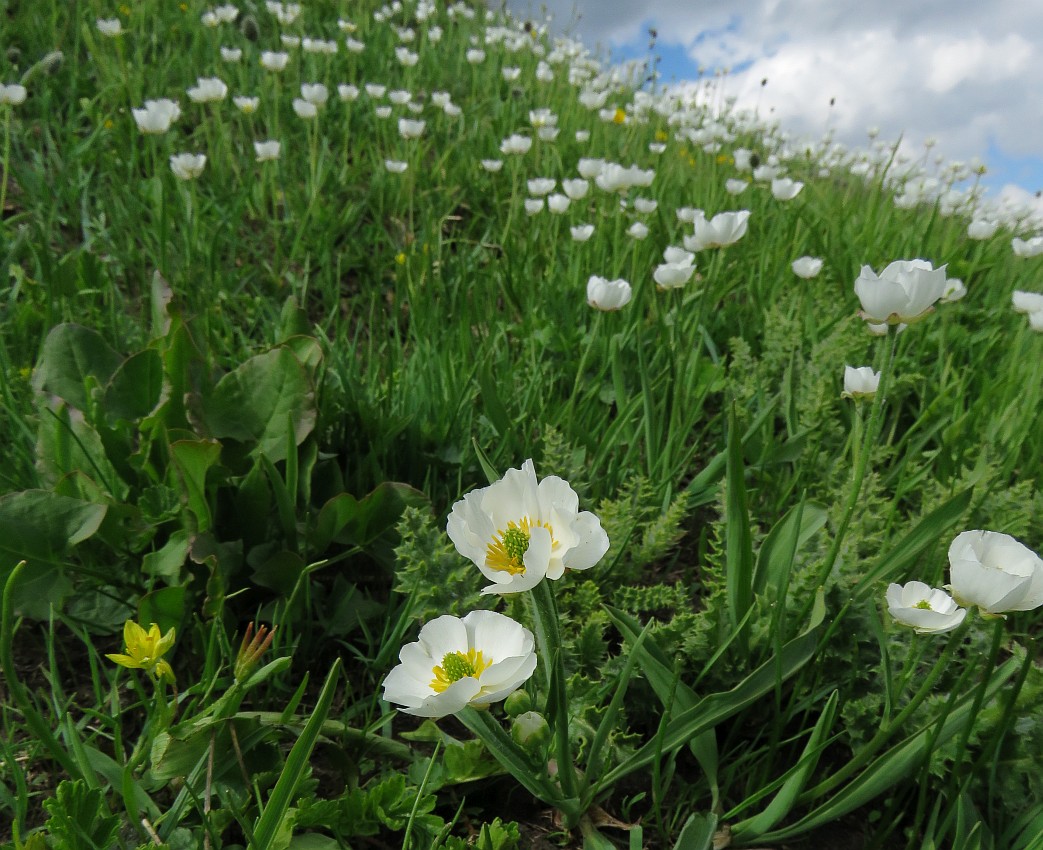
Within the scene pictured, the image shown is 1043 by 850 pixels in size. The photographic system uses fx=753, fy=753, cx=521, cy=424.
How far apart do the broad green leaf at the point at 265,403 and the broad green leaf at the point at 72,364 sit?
283 millimetres

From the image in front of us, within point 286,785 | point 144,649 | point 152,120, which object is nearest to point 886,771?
point 286,785

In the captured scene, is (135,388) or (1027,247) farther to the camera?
(1027,247)

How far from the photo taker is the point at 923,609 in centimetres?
95

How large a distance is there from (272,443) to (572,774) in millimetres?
850

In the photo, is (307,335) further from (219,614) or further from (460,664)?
(460,664)

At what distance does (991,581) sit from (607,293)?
108 cm

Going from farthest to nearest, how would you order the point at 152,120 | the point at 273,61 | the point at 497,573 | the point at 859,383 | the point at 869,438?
the point at 273,61, the point at 152,120, the point at 859,383, the point at 869,438, the point at 497,573

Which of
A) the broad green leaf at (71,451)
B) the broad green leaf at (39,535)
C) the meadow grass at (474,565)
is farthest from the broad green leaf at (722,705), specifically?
the broad green leaf at (71,451)

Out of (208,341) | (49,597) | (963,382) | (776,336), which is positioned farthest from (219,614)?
(963,382)

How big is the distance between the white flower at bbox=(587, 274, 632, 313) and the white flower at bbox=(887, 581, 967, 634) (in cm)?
95

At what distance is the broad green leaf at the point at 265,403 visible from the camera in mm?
1471

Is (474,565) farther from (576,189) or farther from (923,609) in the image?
(576,189)

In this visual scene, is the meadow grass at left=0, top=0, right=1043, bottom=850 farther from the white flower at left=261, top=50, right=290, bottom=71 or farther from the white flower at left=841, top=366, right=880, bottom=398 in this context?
the white flower at left=261, top=50, right=290, bottom=71

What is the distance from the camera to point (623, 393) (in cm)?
179
